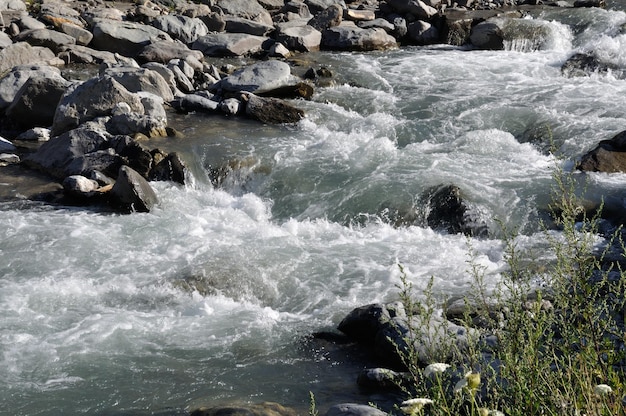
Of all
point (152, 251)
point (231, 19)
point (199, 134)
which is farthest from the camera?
point (231, 19)

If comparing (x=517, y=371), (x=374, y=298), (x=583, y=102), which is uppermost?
(x=517, y=371)

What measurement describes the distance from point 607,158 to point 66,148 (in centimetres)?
785

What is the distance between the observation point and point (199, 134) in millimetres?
11977

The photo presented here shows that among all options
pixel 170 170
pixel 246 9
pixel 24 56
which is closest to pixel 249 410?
pixel 170 170

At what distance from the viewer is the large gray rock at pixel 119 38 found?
54.7 ft

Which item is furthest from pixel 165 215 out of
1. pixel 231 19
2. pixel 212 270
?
pixel 231 19

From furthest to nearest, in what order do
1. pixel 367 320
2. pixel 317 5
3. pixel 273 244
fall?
pixel 317 5 → pixel 273 244 → pixel 367 320

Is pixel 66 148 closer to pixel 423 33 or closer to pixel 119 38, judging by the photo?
pixel 119 38

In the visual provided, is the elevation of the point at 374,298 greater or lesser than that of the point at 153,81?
lesser

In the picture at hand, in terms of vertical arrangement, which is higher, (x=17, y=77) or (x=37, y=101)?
(x=17, y=77)

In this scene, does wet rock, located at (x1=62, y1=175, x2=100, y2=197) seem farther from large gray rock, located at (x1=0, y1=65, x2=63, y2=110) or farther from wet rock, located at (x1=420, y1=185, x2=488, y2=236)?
wet rock, located at (x1=420, y1=185, x2=488, y2=236)

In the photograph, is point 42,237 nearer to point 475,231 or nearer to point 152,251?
point 152,251

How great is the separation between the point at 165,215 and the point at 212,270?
1.86 metres

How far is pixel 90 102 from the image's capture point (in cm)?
1204
